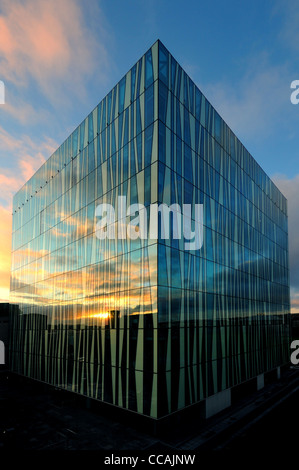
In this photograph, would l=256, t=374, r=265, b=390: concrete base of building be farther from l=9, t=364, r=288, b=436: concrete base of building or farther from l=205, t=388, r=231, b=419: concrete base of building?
l=205, t=388, r=231, b=419: concrete base of building

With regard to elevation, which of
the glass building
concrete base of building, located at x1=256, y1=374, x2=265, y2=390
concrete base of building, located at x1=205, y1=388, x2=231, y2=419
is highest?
the glass building

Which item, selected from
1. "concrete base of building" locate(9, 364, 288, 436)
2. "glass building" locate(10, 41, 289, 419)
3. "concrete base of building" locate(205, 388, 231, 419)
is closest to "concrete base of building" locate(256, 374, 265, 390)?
"glass building" locate(10, 41, 289, 419)

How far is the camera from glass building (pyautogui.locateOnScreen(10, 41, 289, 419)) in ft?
87.0

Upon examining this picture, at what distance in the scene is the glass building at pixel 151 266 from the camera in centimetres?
2652

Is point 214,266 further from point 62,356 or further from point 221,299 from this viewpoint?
point 62,356

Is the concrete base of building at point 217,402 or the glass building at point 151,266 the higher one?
the glass building at point 151,266

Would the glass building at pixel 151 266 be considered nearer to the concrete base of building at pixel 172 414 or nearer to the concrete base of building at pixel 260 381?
the concrete base of building at pixel 172 414

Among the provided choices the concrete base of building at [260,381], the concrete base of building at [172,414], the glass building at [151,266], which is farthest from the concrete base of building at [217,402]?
the concrete base of building at [260,381]

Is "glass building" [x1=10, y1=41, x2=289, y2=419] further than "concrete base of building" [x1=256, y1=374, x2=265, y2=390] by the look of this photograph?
No

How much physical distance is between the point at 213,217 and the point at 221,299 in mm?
9128

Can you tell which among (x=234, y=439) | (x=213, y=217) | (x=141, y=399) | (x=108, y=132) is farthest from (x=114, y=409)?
(x=108, y=132)

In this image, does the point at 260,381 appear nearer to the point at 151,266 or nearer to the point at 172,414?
the point at 172,414

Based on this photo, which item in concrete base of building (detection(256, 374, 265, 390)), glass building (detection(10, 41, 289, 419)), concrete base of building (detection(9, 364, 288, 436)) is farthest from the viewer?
concrete base of building (detection(256, 374, 265, 390))
